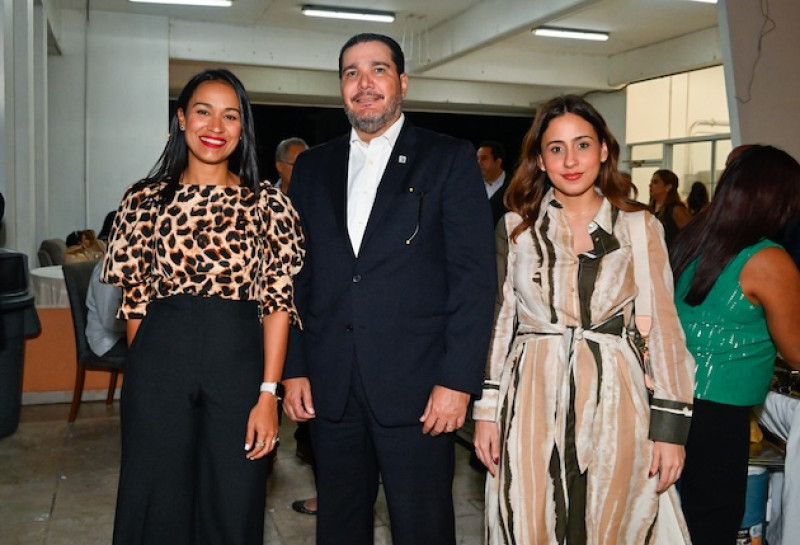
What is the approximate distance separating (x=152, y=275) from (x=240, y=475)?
554 millimetres

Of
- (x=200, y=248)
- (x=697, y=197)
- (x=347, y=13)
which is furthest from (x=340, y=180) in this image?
(x=347, y=13)

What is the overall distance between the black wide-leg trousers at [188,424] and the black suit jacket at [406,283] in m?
0.27

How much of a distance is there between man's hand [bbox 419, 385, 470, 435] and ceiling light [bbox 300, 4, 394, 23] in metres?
9.40

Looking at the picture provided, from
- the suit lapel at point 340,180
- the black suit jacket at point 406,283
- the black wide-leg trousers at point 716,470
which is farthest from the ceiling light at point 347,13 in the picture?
the black wide-leg trousers at point 716,470

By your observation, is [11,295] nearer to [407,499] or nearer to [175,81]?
[407,499]

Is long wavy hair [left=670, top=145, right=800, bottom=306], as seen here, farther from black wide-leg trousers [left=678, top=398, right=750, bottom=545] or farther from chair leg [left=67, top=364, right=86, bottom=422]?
chair leg [left=67, top=364, right=86, bottom=422]

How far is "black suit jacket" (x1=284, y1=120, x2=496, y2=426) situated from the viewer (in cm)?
225

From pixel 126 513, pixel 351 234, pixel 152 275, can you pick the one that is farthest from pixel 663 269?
pixel 126 513

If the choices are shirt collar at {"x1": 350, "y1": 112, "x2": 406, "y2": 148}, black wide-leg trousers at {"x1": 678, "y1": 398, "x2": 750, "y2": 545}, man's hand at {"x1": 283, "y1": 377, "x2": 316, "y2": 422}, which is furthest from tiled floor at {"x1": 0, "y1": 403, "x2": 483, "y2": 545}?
shirt collar at {"x1": 350, "y1": 112, "x2": 406, "y2": 148}

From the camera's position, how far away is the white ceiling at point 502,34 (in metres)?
10.6

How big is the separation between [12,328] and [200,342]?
328cm

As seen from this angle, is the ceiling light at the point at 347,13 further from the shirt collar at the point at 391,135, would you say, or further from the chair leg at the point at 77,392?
the shirt collar at the point at 391,135

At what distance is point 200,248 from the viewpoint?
211 cm

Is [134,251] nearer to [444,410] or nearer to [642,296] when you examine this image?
[444,410]
